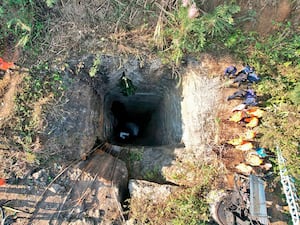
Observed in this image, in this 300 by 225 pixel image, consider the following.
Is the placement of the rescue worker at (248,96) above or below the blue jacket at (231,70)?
below

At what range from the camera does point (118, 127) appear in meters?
7.66

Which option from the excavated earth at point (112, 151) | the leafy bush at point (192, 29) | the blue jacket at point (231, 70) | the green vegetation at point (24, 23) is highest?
the leafy bush at point (192, 29)

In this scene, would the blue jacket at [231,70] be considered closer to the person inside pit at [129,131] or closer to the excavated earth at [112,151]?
the excavated earth at [112,151]

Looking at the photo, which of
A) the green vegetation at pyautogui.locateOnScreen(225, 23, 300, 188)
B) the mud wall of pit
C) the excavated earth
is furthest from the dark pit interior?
the green vegetation at pyautogui.locateOnScreen(225, 23, 300, 188)

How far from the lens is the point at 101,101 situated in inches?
223

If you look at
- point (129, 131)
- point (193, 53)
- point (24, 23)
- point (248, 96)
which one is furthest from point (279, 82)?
point (129, 131)

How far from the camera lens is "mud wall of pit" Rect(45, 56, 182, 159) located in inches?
176

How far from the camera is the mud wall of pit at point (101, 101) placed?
448 centimetres

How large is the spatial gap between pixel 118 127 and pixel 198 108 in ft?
11.6

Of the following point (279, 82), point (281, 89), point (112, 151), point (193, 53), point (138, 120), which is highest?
point (138, 120)

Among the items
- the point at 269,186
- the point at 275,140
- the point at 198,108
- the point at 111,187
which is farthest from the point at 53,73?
the point at 269,186

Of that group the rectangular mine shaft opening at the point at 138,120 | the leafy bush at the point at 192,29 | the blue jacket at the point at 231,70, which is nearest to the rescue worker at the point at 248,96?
the blue jacket at the point at 231,70

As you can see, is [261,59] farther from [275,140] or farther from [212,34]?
[275,140]

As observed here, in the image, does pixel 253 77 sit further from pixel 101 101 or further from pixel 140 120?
pixel 140 120
